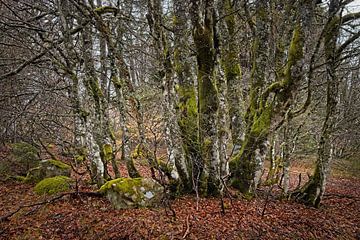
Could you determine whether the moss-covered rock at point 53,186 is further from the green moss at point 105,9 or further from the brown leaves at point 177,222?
the green moss at point 105,9

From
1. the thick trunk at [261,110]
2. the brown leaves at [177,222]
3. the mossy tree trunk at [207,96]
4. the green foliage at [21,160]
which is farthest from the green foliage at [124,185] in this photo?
the green foliage at [21,160]

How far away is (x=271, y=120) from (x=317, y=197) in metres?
2.62

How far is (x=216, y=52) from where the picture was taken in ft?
21.1

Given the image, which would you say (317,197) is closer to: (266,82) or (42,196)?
(266,82)

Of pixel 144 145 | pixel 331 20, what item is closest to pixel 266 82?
pixel 331 20

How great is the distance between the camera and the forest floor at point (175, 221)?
4979mm

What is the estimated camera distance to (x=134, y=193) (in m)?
6.21

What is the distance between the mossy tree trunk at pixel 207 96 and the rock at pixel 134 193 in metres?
1.18

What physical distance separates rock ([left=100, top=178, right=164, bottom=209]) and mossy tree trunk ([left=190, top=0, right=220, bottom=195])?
118 cm

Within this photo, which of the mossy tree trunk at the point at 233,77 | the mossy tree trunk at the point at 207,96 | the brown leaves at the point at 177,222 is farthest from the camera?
the mossy tree trunk at the point at 233,77

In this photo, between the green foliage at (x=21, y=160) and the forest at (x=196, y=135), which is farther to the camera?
the green foliage at (x=21, y=160)

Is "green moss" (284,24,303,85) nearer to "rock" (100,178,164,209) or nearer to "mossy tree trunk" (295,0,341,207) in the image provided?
"mossy tree trunk" (295,0,341,207)

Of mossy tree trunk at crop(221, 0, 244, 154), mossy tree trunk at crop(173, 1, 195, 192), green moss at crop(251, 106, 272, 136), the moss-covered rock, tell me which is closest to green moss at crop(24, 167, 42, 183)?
the moss-covered rock

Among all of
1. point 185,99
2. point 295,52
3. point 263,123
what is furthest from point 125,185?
point 295,52
